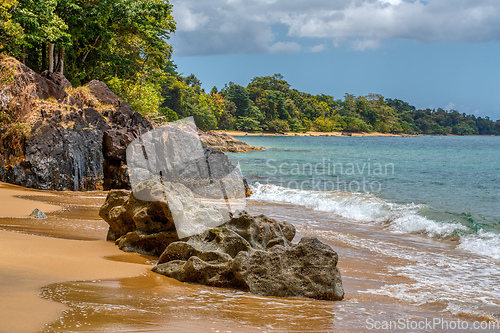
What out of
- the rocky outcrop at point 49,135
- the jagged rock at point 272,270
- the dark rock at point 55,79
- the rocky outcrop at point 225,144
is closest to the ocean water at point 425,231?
the jagged rock at point 272,270

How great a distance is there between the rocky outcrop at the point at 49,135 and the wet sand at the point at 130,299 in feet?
17.6

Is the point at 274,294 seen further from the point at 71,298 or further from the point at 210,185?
the point at 210,185

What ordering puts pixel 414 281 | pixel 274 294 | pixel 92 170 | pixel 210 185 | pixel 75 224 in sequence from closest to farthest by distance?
pixel 274 294
pixel 414 281
pixel 75 224
pixel 92 170
pixel 210 185

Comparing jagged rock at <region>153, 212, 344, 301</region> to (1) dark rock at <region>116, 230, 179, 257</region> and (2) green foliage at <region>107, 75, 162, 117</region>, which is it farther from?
(2) green foliage at <region>107, 75, 162, 117</region>

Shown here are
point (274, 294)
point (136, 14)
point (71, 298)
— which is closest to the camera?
point (71, 298)

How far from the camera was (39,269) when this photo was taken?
3.84m

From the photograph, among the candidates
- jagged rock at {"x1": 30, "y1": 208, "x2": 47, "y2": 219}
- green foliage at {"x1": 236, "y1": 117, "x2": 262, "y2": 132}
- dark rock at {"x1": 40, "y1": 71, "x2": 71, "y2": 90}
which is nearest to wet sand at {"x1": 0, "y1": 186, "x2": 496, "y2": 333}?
jagged rock at {"x1": 30, "y1": 208, "x2": 47, "y2": 219}

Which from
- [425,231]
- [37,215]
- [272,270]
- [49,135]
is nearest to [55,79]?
[49,135]

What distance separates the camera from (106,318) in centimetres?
295

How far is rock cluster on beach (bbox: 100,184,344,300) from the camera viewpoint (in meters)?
4.17

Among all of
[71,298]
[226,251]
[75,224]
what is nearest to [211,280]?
[226,251]

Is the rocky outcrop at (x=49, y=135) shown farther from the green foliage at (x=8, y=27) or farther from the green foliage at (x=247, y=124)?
the green foliage at (x=247, y=124)

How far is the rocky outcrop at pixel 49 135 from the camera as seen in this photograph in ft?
35.7

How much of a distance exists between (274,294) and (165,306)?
1.14 meters
